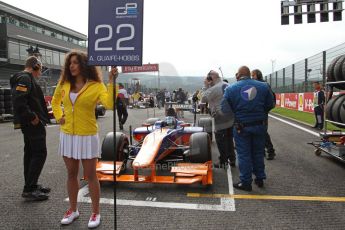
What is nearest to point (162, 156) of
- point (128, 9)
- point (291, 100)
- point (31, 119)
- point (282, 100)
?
point (31, 119)

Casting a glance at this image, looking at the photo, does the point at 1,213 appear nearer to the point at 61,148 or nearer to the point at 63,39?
the point at 61,148

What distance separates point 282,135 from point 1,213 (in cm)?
830

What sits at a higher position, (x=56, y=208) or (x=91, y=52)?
(x=91, y=52)

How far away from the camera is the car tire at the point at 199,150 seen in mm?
5527

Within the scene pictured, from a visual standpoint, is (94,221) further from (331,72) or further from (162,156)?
(331,72)

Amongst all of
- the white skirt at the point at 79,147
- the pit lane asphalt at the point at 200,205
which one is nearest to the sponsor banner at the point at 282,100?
the pit lane asphalt at the point at 200,205

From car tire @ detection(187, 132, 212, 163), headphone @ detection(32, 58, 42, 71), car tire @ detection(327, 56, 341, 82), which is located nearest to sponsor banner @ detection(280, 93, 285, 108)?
car tire @ detection(327, 56, 341, 82)

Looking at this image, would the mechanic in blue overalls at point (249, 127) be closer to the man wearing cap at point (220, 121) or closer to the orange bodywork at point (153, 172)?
the orange bodywork at point (153, 172)

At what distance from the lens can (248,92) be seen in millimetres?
5051

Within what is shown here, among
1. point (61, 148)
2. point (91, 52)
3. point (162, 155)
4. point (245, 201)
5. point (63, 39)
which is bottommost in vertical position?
point (245, 201)

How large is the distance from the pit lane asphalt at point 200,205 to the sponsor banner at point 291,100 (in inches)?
579

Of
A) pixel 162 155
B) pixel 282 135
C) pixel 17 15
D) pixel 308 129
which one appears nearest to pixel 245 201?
pixel 162 155

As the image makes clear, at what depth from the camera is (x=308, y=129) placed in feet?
38.4

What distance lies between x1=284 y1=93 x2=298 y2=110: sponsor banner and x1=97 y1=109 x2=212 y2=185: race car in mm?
15252
